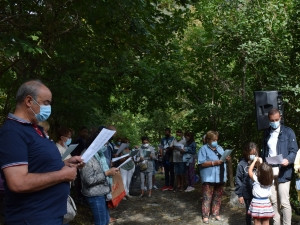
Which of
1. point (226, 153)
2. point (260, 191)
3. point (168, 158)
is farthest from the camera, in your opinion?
point (168, 158)

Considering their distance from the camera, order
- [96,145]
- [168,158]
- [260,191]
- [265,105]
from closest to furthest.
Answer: [96,145]
[260,191]
[265,105]
[168,158]

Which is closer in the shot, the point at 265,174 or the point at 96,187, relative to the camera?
the point at 96,187

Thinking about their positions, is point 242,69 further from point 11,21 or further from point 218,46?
point 11,21

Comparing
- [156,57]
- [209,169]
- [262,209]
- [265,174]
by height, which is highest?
[156,57]

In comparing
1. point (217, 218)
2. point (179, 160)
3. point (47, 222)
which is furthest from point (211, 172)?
point (47, 222)

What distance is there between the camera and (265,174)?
5.65 meters

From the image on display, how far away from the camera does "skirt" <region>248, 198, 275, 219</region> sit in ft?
19.1

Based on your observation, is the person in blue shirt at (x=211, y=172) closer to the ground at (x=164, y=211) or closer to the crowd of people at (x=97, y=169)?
the crowd of people at (x=97, y=169)

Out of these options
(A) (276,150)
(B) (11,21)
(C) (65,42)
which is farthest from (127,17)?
(A) (276,150)

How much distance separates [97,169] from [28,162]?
8.46ft

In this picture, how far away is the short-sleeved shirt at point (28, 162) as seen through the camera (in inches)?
98.8

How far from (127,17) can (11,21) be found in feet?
6.74

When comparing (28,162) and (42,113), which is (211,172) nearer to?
(42,113)

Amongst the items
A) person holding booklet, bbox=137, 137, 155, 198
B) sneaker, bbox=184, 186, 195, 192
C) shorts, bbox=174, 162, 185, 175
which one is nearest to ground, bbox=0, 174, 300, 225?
sneaker, bbox=184, 186, 195, 192
